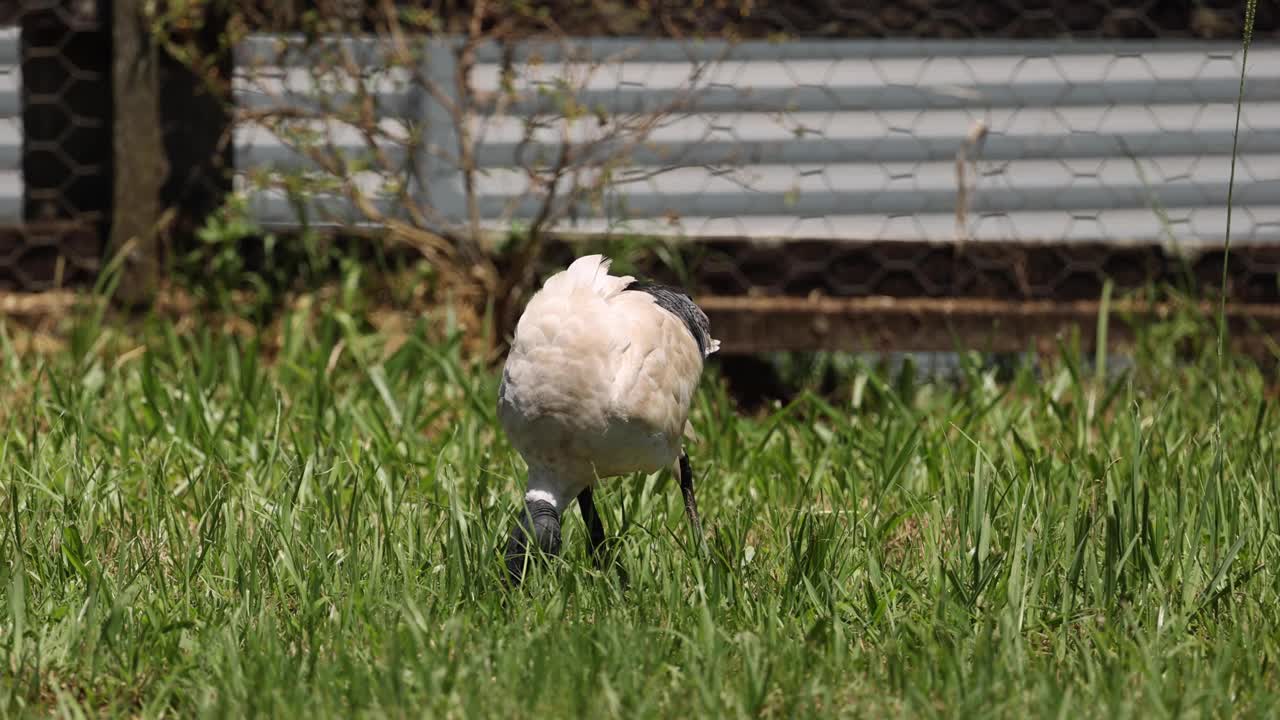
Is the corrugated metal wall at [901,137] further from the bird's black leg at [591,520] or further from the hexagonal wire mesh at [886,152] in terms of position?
the bird's black leg at [591,520]

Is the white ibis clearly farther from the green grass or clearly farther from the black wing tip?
the black wing tip

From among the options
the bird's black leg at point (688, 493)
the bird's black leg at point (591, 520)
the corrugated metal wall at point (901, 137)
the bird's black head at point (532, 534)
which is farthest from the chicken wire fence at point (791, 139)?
the bird's black head at point (532, 534)

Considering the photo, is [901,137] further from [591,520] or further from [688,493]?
[591,520]

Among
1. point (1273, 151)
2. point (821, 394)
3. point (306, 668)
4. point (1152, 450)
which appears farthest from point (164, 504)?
point (1273, 151)

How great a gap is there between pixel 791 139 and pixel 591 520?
2.28m

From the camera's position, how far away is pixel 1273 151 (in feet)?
15.0

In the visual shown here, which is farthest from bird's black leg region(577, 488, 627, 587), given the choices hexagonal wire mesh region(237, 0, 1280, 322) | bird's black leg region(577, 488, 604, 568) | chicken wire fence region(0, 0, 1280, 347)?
hexagonal wire mesh region(237, 0, 1280, 322)

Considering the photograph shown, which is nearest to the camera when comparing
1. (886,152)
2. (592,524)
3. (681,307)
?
(592,524)

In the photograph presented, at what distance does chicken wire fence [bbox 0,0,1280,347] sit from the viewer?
4.34 meters

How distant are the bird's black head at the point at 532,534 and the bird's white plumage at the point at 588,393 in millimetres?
24

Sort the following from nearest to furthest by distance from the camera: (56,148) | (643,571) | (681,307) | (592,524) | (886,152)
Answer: (643,571) < (592,524) < (681,307) < (56,148) < (886,152)

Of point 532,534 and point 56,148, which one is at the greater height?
point 56,148

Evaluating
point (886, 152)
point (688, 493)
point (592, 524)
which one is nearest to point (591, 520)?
point (592, 524)

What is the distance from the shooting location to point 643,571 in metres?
2.38
